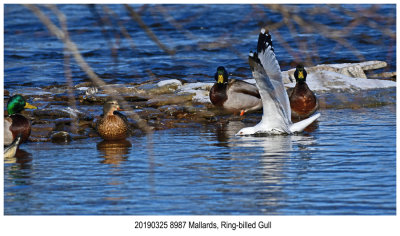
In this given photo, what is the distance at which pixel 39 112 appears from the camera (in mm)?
10781

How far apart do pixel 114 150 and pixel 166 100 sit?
141 inches

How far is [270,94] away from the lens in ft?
29.4

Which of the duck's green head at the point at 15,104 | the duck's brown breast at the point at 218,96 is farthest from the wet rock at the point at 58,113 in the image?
the duck's brown breast at the point at 218,96

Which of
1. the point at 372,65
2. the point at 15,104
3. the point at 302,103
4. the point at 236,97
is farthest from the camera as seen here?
the point at 372,65

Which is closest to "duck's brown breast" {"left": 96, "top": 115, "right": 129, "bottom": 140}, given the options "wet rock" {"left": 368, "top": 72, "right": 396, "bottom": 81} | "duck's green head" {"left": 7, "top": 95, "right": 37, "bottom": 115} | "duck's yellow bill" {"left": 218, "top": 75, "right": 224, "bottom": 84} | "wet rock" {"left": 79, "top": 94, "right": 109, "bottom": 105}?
"duck's green head" {"left": 7, "top": 95, "right": 37, "bottom": 115}

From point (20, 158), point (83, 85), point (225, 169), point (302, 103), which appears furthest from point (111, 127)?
point (83, 85)

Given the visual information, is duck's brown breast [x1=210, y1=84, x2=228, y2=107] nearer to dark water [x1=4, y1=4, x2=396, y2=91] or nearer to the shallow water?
dark water [x1=4, y1=4, x2=396, y2=91]

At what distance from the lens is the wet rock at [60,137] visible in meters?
9.16

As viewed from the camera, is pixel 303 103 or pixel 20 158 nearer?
pixel 20 158

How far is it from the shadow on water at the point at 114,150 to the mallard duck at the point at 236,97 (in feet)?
9.24

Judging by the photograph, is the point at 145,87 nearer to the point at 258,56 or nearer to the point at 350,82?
the point at 350,82

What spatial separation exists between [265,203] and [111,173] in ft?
6.33

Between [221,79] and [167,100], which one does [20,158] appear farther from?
[221,79]

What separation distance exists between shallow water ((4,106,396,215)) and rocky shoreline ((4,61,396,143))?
843 millimetres
